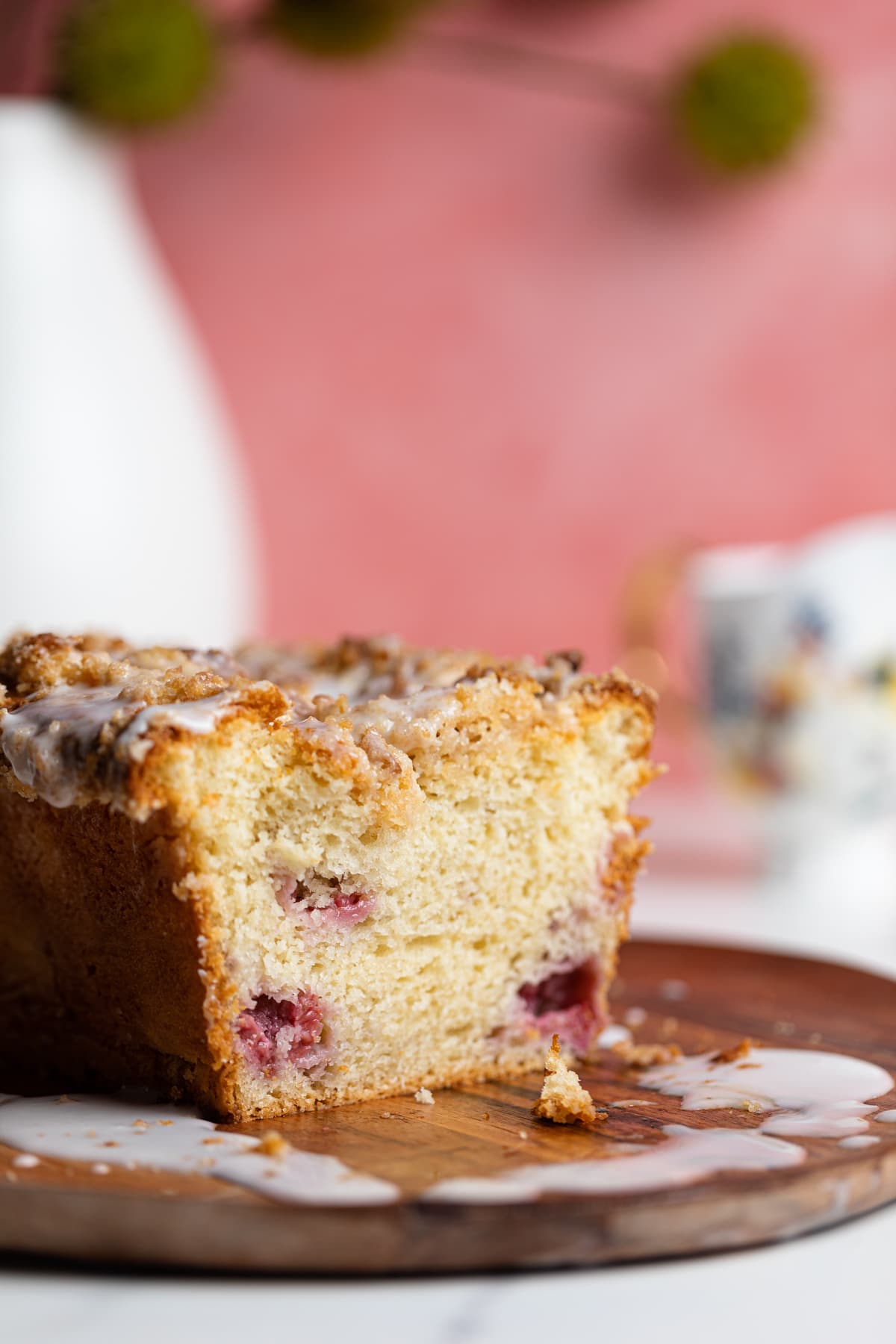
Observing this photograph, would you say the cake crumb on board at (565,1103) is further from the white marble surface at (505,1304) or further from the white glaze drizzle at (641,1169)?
the white marble surface at (505,1304)

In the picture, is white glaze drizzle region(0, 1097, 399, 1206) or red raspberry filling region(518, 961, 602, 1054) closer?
white glaze drizzle region(0, 1097, 399, 1206)

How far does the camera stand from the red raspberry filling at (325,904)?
1.58 meters

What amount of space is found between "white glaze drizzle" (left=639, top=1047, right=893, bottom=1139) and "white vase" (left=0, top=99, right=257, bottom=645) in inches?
65.1

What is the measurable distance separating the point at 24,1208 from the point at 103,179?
2.50 m

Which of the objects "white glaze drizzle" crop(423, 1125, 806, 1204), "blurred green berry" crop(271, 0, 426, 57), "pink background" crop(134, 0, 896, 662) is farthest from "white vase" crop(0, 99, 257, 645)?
"white glaze drizzle" crop(423, 1125, 806, 1204)

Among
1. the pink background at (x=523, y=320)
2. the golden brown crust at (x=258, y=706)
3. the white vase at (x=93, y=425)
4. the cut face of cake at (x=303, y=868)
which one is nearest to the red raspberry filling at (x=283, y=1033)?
the cut face of cake at (x=303, y=868)

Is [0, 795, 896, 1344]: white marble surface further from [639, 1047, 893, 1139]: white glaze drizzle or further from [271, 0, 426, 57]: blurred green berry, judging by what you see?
[271, 0, 426, 57]: blurred green berry

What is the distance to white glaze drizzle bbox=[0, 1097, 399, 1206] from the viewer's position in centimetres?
127

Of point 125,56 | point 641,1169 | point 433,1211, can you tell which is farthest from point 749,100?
point 433,1211

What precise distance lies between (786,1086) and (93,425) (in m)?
2.06

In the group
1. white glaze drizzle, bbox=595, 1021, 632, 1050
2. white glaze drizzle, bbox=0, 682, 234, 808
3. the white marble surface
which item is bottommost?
the white marble surface

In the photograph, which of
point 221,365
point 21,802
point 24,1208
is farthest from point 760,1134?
point 221,365

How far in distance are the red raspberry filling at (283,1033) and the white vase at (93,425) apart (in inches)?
60.4

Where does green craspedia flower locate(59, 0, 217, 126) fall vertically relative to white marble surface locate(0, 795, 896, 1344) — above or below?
above
